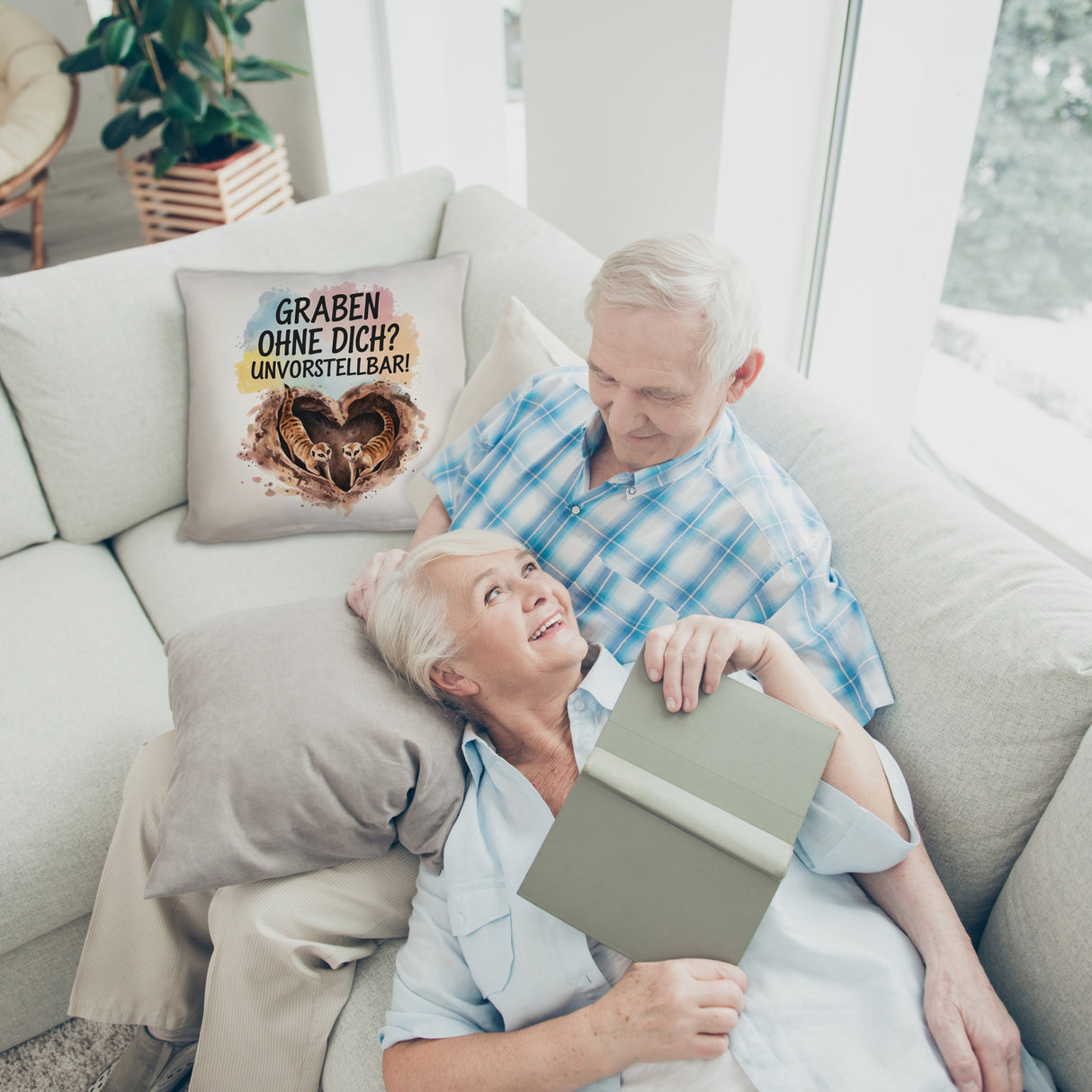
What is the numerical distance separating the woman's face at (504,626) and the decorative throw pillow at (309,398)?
2.07 ft

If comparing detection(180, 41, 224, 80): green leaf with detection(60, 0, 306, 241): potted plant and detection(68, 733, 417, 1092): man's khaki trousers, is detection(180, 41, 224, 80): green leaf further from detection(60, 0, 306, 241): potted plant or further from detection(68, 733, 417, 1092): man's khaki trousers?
detection(68, 733, 417, 1092): man's khaki trousers

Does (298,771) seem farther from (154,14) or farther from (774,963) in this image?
(154,14)

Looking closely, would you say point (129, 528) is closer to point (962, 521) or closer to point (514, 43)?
point (962, 521)

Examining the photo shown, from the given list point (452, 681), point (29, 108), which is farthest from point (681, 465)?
point (29, 108)

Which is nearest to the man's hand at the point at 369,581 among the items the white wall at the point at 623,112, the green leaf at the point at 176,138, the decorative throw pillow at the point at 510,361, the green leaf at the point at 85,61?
the decorative throw pillow at the point at 510,361

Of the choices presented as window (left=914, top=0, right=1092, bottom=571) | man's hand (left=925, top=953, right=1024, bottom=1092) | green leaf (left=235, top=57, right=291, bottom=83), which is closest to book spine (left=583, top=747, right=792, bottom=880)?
man's hand (left=925, top=953, right=1024, bottom=1092)

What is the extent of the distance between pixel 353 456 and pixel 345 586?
0.82 ft

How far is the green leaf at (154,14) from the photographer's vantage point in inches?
99.8

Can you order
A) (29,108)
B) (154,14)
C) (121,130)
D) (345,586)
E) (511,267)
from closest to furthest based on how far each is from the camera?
(345,586), (511,267), (154,14), (121,130), (29,108)

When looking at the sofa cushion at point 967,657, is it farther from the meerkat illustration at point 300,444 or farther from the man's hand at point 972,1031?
the meerkat illustration at point 300,444

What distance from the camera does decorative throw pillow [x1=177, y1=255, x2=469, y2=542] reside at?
1615 millimetres

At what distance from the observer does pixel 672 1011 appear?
2.68ft

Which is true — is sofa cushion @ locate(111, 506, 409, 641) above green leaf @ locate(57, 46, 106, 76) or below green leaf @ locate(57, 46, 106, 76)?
below

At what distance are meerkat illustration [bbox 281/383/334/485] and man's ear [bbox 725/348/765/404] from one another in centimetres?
81
